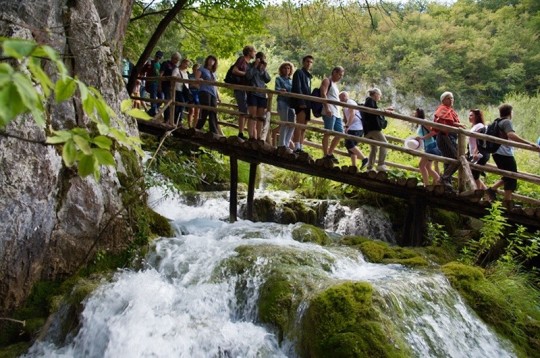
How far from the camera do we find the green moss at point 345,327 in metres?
4.52

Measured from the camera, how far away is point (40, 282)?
19.2 ft

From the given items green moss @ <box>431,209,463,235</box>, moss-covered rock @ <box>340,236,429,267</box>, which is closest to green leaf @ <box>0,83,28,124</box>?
moss-covered rock @ <box>340,236,429,267</box>

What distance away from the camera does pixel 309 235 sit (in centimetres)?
750

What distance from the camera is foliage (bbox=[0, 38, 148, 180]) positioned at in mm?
1144

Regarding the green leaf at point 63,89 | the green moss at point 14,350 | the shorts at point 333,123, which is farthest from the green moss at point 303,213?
the green leaf at point 63,89

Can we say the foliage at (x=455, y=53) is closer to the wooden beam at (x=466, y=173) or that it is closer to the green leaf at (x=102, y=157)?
the wooden beam at (x=466, y=173)

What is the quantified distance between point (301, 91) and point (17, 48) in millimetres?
7736

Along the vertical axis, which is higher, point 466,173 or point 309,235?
point 466,173

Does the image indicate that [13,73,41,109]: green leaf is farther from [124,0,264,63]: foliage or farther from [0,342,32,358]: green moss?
[124,0,264,63]: foliage

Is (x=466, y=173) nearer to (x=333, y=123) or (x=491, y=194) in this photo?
(x=491, y=194)

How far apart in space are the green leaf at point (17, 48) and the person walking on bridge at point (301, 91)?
754 cm

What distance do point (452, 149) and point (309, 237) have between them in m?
2.84

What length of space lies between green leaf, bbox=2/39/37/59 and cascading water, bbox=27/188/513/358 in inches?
157

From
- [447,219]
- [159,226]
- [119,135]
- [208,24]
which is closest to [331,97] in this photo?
[447,219]
